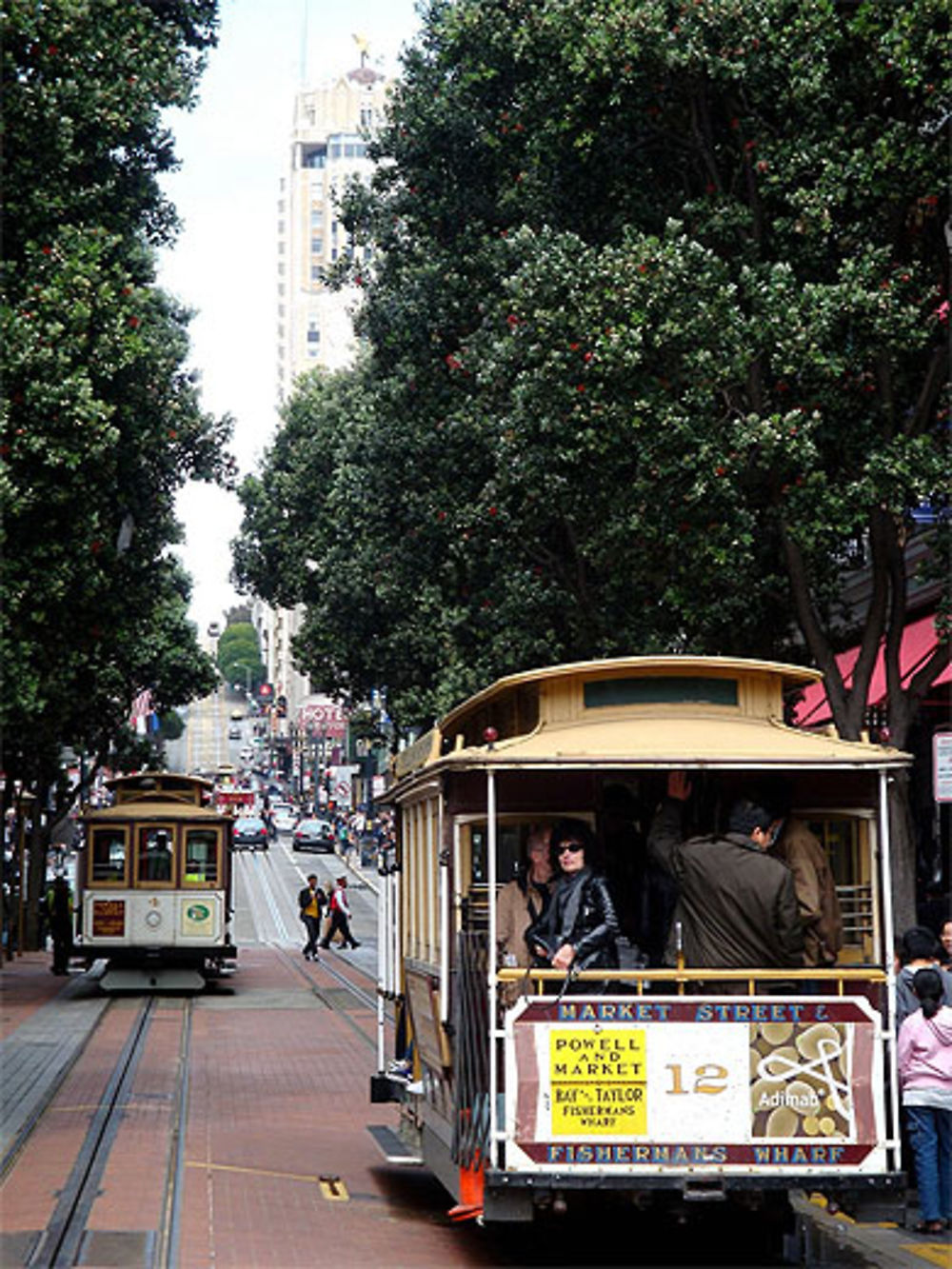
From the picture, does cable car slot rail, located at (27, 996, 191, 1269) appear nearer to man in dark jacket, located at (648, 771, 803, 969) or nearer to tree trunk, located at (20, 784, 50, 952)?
man in dark jacket, located at (648, 771, 803, 969)

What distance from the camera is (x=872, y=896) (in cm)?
1060

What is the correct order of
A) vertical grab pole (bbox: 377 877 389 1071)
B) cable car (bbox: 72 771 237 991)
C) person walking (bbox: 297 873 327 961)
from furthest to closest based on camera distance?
person walking (bbox: 297 873 327 961) < cable car (bbox: 72 771 237 991) < vertical grab pole (bbox: 377 877 389 1071)

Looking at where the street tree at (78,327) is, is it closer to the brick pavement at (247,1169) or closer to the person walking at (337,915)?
the brick pavement at (247,1169)

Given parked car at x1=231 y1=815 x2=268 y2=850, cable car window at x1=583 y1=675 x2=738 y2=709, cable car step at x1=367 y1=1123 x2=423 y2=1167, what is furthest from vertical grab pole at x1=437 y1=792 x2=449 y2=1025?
parked car at x1=231 y1=815 x2=268 y2=850

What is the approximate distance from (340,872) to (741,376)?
5768 cm

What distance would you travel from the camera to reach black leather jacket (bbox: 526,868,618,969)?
10.2 metres

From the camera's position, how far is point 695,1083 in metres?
10.0

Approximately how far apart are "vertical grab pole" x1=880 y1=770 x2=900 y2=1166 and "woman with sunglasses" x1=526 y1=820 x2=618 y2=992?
1361mm

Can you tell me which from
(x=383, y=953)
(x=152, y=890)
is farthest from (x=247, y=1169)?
(x=152, y=890)

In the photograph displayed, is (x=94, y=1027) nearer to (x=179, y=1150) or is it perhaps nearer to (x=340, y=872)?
(x=179, y=1150)

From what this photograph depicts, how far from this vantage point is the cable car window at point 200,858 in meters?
32.4

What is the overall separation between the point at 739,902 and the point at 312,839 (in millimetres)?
76457

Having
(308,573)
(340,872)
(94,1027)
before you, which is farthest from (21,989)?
(340,872)

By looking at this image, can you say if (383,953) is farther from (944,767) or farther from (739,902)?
(739,902)
